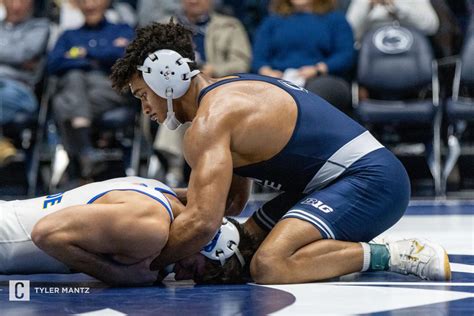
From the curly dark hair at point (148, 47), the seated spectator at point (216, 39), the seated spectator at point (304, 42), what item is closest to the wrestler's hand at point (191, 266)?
the curly dark hair at point (148, 47)

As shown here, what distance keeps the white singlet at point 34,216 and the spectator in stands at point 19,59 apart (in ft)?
13.2

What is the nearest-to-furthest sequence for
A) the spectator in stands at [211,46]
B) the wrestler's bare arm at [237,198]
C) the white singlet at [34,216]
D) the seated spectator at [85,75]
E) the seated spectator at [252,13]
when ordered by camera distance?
the white singlet at [34,216]
the wrestler's bare arm at [237,198]
the seated spectator at [85,75]
the spectator in stands at [211,46]
the seated spectator at [252,13]

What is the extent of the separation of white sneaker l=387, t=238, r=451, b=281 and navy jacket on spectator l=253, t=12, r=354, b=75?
12.5 feet

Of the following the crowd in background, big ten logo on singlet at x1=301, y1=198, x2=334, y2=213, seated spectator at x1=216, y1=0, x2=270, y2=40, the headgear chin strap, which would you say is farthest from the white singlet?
seated spectator at x1=216, y1=0, x2=270, y2=40

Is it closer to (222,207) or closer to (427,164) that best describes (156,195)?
(222,207)

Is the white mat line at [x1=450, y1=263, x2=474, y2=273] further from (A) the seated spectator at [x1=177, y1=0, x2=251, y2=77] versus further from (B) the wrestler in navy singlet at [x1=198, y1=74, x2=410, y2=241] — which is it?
(A) the seated spectator at [x1=177, y1=0, x2=251, y2=77]

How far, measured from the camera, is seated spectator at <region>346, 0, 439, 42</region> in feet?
26.5

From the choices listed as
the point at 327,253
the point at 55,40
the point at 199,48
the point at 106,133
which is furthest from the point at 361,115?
the point at 327,253

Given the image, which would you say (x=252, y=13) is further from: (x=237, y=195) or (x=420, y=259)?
(x=420, y=259)

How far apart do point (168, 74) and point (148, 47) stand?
149 millimetres

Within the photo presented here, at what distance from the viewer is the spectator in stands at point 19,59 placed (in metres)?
7.75

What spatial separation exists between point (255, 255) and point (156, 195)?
450 mm

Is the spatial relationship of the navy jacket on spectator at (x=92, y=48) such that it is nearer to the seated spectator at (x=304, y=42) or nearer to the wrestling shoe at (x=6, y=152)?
the wrestling shoe at (x=6, y=152)

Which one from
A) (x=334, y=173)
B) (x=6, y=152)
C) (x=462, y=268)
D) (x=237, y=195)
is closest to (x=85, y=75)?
(x=6, y=152)
